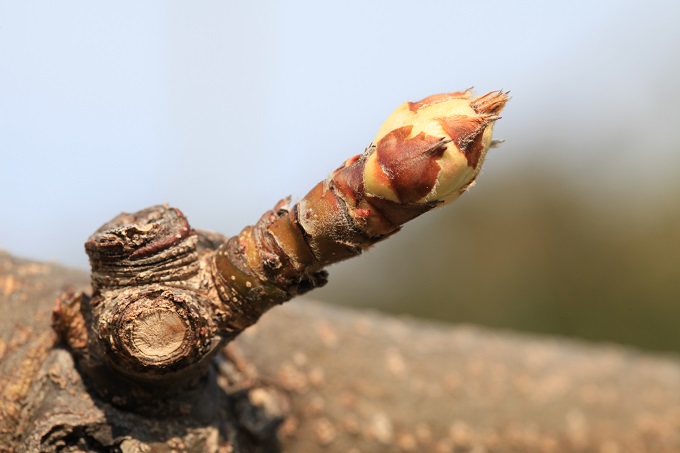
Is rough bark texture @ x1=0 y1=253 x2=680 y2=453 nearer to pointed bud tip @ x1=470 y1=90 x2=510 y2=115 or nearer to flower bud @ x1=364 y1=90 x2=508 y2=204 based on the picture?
flower bud @ x1=364 y1=90 x2=508 y2=204

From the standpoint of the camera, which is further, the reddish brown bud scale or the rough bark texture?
the rough bark texture

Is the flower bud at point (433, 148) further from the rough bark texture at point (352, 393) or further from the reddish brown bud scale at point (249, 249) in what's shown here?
the rough bark texture at point (352, 393)

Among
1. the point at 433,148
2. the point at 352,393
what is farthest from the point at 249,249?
the point at 352,393

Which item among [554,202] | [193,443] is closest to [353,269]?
[554,202]

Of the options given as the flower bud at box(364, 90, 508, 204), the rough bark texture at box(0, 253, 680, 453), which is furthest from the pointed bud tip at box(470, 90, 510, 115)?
the rough bark texture at box(0, 253, 680, 453)

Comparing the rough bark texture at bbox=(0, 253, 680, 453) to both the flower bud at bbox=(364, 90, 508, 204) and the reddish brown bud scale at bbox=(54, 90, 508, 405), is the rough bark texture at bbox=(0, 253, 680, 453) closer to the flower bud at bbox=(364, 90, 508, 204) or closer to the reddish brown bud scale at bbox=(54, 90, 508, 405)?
the reddish brown bud scale at bbox=(54, 90, 508, 405)

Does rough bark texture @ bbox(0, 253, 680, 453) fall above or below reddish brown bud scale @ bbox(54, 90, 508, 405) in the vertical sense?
below

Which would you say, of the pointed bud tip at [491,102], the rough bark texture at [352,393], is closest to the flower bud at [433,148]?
the pointed bud tip at [491,102]

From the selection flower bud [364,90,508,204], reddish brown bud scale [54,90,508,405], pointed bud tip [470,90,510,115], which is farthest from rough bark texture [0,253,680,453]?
pointed bud tip [470,90,510,115]

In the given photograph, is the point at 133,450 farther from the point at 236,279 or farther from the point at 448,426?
the point at 448,426
